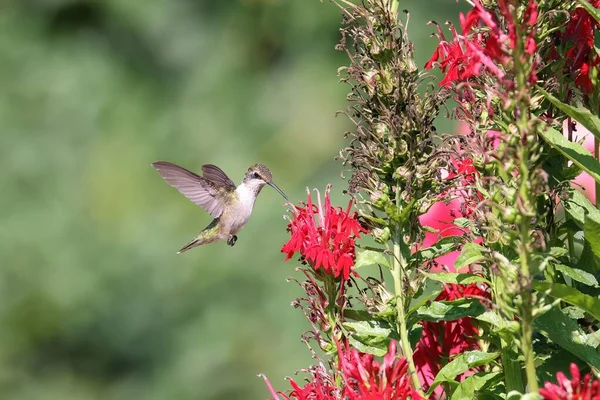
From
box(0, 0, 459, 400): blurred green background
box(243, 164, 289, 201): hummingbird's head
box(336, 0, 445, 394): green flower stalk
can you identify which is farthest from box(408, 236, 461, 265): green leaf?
box(0, 0, 459, 400): blurred green background

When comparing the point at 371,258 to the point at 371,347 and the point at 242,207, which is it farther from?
the point at 242,207

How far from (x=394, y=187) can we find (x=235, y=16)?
4.19m

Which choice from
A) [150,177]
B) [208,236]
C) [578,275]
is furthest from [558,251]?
[150,177]

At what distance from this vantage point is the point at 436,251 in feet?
3.58

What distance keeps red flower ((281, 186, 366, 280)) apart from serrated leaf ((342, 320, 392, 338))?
54 mm

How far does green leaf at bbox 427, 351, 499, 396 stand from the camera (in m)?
1.02

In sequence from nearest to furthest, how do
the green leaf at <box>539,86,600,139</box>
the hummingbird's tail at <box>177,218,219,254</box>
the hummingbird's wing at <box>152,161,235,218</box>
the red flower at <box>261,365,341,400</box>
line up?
the green leaf at <box>539,86,600,139</box>
the red flower at <box>261,365,341,400</box>
the hummingbird's wing at <box>152,161,235,218</box>
the hummingbird's tail at <box>177,218,219,254</box>

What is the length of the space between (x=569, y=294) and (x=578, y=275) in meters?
0.12

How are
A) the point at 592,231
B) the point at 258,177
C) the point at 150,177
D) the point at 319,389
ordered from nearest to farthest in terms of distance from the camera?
the point at 592,231 < the point at 319,389 < the point at 258,177 < the point at 150,177

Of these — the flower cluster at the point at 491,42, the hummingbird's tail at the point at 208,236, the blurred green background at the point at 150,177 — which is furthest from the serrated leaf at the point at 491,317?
the blurred green background at the point at 150,177

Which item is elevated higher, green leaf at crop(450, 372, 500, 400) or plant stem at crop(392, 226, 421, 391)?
plant stem at crop(392, 226, 421, 391)

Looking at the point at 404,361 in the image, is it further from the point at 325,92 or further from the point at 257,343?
the point at 325,92

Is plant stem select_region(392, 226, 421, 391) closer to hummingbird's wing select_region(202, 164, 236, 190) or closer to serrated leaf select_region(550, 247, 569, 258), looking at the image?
serrated leaf select_region(550, 247, 569, 258)

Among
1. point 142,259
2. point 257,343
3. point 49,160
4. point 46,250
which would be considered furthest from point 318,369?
point 49,160
